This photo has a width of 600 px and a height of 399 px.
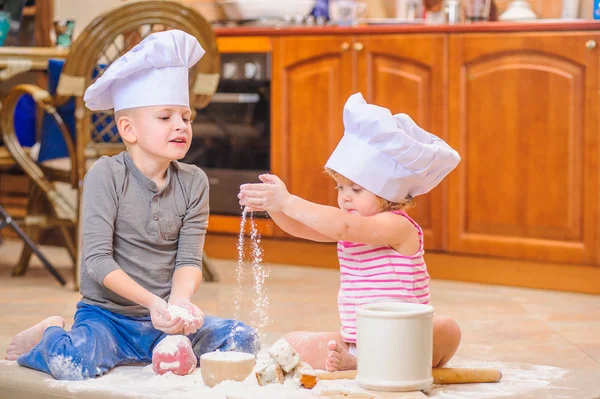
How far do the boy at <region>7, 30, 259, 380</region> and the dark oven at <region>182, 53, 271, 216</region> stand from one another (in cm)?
192

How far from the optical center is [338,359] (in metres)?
2.18

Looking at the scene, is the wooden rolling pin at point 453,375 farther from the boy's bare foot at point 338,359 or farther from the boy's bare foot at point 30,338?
the boy's bare foot at point 30,338

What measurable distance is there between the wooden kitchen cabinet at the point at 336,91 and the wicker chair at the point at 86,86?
2.14ft

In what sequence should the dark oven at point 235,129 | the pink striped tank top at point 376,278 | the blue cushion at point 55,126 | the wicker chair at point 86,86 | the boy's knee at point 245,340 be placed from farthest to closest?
the dark oven at point 235,129
the blue cushion at point 55,126
the wicker chair at point 86,86
the boy's knee at point 245,340
the pink striped tank top at point 376,278

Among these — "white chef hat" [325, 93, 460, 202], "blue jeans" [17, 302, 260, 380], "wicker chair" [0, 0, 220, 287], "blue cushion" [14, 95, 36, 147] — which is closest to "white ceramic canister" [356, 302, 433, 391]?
"white chef hat" [325, 93, 460, 202]

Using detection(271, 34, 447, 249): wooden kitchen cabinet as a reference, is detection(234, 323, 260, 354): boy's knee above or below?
below

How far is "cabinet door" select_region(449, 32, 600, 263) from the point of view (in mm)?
3545

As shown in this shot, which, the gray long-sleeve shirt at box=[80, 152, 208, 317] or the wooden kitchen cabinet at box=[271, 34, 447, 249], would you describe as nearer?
the gray long-sleeve shirt at box=[80, 152, 208, 317]

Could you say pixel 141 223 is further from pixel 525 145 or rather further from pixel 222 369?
pixel 525 145

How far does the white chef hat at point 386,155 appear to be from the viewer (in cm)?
214

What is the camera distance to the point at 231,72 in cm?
432

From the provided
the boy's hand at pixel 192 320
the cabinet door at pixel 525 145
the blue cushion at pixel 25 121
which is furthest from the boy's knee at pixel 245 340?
the blue cushion at pixel 25 121

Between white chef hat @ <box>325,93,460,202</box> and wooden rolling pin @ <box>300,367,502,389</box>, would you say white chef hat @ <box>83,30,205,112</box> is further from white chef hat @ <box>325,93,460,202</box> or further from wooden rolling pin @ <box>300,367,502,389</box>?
wooden rolling pin @ <box>300,367,502,389</box>

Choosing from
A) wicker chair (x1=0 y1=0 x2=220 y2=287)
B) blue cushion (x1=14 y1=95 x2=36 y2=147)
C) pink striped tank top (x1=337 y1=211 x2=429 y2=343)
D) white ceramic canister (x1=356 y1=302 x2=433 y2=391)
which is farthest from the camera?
blue cushion (x1=14 y1=95 x2=36 y2=147)
